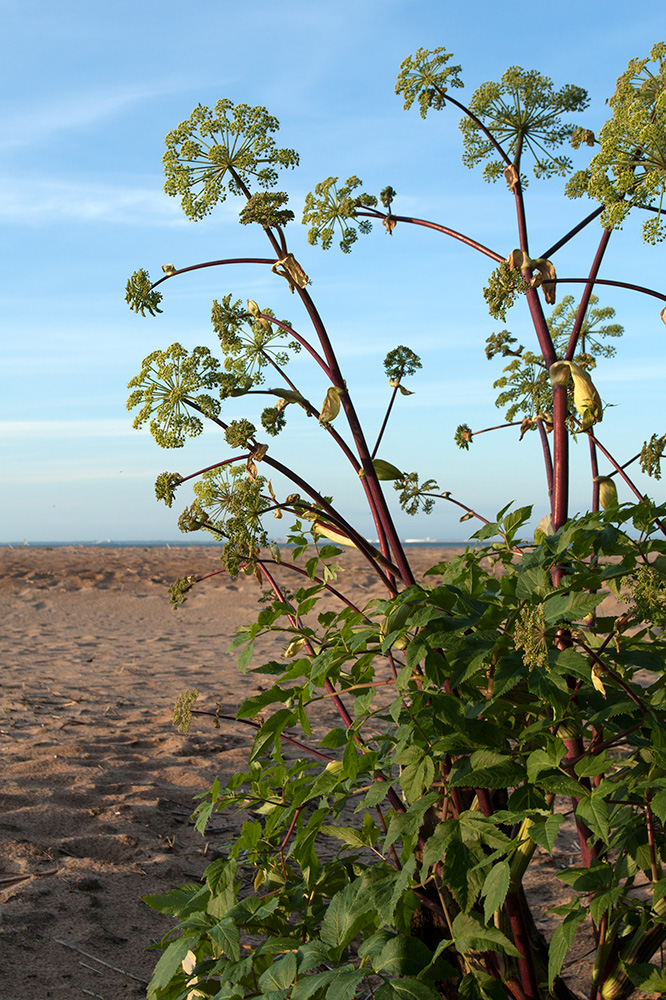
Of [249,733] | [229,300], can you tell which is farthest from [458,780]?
[249,733]

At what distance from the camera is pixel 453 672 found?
1386mm

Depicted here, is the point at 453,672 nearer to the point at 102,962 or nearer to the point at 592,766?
the point at 592,766

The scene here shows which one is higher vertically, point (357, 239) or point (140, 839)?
point (357, 239)

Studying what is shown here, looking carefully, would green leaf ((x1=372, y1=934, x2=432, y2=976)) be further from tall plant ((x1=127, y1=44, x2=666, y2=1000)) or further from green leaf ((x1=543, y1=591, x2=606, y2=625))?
green leaf ((x1=543, y1=591, x2=606, y2=625))

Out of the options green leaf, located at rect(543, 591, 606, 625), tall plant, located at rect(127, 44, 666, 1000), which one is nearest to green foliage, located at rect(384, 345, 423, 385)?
tall plant, located at rect(127, 44, 666, 1000)

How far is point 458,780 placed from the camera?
1.31 meters

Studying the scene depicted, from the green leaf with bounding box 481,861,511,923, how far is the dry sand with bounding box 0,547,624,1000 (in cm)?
167

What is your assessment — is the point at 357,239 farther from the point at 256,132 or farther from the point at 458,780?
the point at 458,780

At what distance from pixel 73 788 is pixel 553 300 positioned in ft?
11.0

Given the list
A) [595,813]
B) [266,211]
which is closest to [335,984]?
[595,813]

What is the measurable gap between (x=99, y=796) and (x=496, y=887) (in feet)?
10.0

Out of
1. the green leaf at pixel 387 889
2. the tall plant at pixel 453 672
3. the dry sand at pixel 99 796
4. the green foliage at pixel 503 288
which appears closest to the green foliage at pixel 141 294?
the tall plant at pixel 453 672

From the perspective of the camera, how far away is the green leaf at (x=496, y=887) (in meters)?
1.17

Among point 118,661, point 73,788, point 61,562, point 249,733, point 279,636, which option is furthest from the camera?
point 61,562
